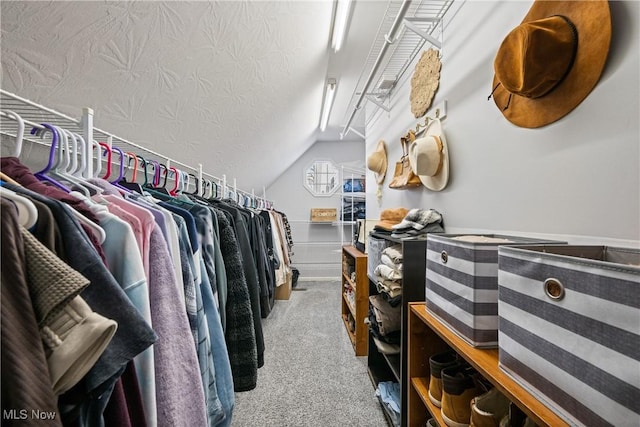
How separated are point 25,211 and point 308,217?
15.6ft

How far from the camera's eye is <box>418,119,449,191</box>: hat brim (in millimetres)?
1519

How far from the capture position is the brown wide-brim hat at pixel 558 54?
73cm

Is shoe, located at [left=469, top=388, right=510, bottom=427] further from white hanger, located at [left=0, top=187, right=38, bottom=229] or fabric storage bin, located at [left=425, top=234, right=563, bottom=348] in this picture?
white hanger, located at [left=0, top=187, right=38, bottom=229]

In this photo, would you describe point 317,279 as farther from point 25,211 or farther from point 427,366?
point 25,211

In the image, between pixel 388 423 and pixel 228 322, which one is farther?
pixel 388 423

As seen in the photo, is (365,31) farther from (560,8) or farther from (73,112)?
(73,112)

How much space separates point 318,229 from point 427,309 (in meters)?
4.17

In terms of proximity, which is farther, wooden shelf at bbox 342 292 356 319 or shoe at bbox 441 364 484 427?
wooden shelf at bbox 342 292 356 319

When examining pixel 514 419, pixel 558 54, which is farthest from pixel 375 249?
pixel 558 54

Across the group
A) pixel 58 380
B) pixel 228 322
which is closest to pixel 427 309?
pixel 228 322

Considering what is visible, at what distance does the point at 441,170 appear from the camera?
1562 millimetres

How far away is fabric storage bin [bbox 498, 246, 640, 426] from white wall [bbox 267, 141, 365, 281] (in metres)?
4.52

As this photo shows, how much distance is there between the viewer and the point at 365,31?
2102 millimetres

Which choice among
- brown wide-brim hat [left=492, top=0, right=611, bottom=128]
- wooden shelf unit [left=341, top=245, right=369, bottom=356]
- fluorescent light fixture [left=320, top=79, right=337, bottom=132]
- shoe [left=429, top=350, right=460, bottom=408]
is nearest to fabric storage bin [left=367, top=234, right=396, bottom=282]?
wooden shelf unit [left=341, top=245, right=369, bottom=356]
